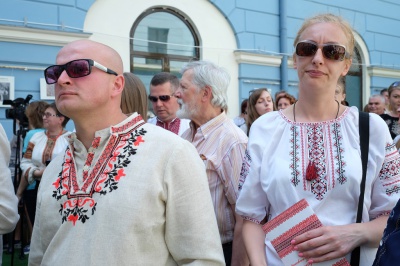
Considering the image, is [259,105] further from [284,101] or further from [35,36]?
[35,36]

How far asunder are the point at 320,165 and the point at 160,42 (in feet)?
21.2

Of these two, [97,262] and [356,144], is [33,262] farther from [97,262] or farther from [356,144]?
[356,144]

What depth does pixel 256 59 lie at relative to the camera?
845 centimetres

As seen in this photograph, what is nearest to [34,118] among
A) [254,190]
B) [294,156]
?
[254,190]

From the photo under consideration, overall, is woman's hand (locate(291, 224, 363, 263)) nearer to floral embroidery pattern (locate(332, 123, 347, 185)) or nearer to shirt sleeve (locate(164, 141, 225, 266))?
floral embroidery pattern (locate(332, 123, 347, 185))

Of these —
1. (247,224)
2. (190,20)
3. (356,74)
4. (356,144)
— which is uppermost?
(190,20)

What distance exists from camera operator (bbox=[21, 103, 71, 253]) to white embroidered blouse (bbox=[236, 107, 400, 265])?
11.9ft

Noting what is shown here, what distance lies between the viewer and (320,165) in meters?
1.63

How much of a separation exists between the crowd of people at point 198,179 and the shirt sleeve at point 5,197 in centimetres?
45

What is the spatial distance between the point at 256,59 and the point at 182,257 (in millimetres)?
7209

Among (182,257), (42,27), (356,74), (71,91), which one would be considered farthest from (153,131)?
(356,74)

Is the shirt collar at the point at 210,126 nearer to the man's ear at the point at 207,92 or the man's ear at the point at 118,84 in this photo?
the man's ear at the point at 207,92

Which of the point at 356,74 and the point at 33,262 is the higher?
the point at 356,74

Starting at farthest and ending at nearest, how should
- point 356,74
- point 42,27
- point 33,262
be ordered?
1. point 356,74
2. point 42,27
3. point 33,262
